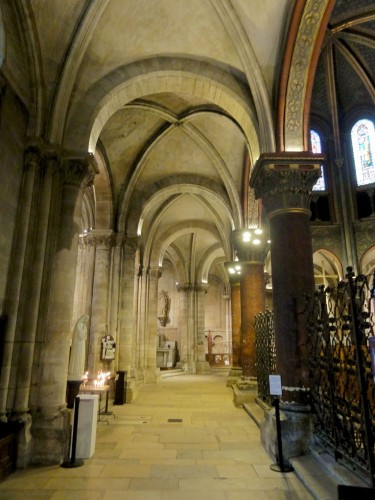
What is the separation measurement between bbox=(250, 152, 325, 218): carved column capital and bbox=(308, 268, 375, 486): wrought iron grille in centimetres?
186

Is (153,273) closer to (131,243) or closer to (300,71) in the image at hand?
(131,243)

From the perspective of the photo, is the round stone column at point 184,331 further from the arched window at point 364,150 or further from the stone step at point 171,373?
the arched window at point 364,150

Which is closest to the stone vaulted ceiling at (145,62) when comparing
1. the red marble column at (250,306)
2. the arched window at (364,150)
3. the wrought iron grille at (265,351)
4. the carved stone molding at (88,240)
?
the carved stone molding at (88,240)

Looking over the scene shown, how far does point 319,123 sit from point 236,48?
8.27 m

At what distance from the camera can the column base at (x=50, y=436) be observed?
15.7ft

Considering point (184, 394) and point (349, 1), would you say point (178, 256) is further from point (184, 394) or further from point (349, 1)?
point (349, 1)

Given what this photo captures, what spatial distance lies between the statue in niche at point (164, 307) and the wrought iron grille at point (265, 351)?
15.8 m

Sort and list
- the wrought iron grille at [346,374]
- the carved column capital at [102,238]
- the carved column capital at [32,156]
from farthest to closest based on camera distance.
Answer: the carved column capital at [102,238] < the carved column capital at [32,156] < the wrought iron grille at [346,374]

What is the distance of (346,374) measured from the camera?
145 inches

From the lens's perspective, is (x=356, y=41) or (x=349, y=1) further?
(x=356, y=41)

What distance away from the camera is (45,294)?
5.50 meters

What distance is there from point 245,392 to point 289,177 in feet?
20.1

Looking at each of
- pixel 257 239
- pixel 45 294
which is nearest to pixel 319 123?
pixel 257 239

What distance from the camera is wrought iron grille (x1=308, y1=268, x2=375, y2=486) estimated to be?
10.7 ft
